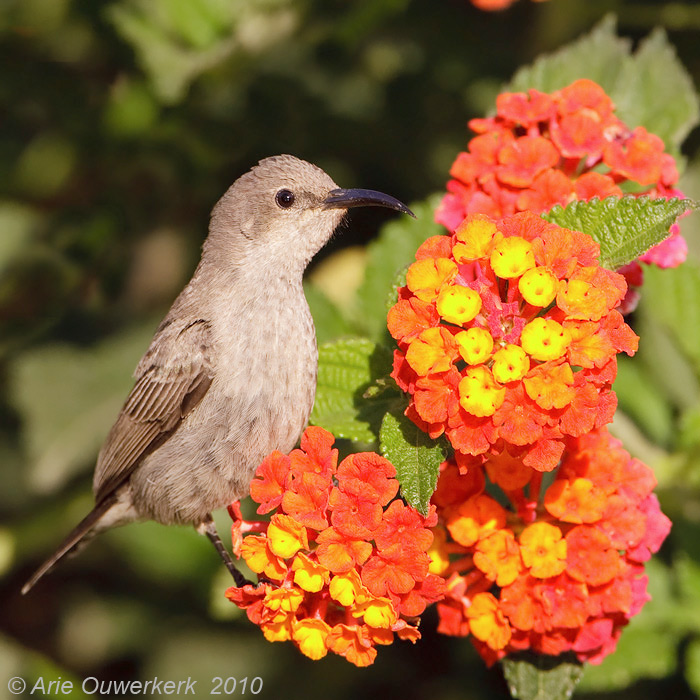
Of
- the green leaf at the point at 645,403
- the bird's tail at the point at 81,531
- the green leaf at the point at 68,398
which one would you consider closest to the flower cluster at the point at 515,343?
the green leaf at the point at 645,403

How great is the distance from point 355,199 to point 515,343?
1.17m

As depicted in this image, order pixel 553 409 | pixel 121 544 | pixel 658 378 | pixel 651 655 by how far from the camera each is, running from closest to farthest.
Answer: pixel 553 409 → pixel 651 655 → pixel 658 378 → pixel 121 544

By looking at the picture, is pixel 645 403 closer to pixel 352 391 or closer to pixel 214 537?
pixel 352 391

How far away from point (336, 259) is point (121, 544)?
1.62m

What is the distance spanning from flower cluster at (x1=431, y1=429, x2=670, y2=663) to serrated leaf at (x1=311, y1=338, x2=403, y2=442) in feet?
0.86

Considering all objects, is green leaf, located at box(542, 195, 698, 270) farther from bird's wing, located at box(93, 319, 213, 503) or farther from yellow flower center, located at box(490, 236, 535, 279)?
bird's wing, located at box(93, 319, 213, 503)

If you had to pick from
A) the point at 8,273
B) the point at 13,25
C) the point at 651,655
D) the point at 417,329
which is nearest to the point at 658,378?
the point at 651,655

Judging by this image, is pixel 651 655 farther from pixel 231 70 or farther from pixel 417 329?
pixel 231 70

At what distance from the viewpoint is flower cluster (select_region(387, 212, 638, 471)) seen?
1.98m

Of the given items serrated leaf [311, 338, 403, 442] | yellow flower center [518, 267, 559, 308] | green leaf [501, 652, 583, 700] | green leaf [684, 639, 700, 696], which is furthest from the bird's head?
green leaf [684, 639, 700, 696]

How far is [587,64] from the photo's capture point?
3158mm

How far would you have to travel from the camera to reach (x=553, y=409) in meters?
2.00

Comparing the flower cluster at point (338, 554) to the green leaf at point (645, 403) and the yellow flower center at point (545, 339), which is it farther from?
the green leaf at point (645, 403)

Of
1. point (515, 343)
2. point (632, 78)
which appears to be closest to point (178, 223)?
point (632, 78)
